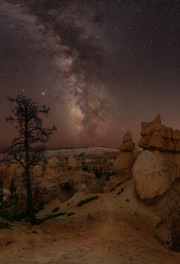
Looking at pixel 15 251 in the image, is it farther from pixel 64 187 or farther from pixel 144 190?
pixel 64 187

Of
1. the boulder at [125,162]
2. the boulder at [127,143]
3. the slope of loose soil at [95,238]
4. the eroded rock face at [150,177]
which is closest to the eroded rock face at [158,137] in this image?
the boulder at [127,143]

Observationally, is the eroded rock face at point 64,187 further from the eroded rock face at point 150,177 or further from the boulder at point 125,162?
the eroded rock face at point 150,177

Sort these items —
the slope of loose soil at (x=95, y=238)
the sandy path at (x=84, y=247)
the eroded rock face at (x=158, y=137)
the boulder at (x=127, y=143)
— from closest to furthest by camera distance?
1. the sandy path at (x=84, y=247)
2. the slope of loose soil at (x=95, y=238)
3. the eroded rock face at (x=158, y=137)
4. the boulder at (x=127, y=143)

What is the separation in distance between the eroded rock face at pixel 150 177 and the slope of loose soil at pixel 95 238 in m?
1.73

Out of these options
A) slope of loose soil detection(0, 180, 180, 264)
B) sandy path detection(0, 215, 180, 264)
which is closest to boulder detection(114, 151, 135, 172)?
slope of loose soil detection(0, 180, 180, 264)

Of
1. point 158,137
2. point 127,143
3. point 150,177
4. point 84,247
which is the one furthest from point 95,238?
point 127,143

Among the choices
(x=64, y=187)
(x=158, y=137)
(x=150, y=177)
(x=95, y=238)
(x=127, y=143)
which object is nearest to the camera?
(x=95, y=238)

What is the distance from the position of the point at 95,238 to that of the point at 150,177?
1537 cm

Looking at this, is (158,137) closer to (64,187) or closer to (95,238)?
(64,187)

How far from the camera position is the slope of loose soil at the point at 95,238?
17906 millimetres

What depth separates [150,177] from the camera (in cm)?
3594

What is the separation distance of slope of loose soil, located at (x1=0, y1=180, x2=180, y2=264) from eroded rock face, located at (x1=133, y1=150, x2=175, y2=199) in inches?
67.9

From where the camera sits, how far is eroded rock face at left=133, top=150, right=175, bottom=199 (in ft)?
117

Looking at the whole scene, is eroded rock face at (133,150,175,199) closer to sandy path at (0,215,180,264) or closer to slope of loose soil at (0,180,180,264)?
slope of loose soil at (0,180,180,264)
